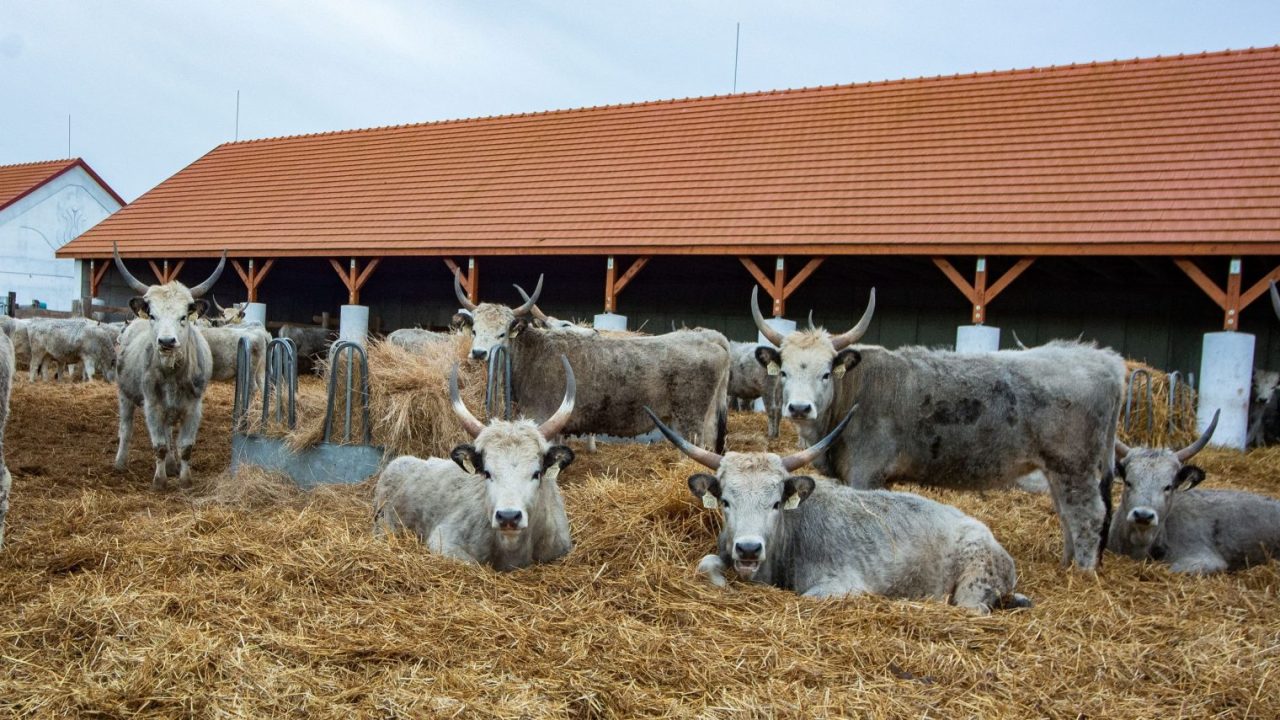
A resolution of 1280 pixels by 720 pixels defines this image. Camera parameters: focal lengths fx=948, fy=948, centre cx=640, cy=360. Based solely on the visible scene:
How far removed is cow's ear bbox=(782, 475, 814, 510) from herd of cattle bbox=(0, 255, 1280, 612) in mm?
11

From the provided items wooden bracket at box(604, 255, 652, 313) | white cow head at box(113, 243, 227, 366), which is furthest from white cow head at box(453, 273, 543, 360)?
wooden bracket at box(604, 255, 652, 313)

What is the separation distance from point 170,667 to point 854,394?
4.63 m

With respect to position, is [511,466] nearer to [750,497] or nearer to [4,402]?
[750,497]

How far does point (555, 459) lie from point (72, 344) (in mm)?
14869

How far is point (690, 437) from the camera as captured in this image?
9469 millimetres

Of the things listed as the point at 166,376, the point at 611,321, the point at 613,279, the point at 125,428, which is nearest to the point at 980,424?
the point at 166,376

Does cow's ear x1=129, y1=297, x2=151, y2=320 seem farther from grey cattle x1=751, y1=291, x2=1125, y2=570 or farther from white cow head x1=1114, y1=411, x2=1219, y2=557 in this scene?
white cow head x1=1114, y1=411, x2=1219, y2=557

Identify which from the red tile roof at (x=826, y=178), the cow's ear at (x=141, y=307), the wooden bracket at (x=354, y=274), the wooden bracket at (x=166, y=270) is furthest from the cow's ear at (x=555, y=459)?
the wooden bracket at (x=166, y=270)

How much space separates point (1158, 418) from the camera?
39.1 ft

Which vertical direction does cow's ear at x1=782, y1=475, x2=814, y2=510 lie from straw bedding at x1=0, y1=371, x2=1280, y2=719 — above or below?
above

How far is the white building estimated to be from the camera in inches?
1224

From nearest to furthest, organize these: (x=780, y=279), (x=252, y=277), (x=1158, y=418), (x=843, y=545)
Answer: (x=843, y=545) → (x=1158, y=418) → (x=780, y=279) → (x=252, y=277)

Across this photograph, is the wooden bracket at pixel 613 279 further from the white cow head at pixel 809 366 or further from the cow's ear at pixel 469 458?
the cow's ear at pixel 469 458

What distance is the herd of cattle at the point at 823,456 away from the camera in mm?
5090
